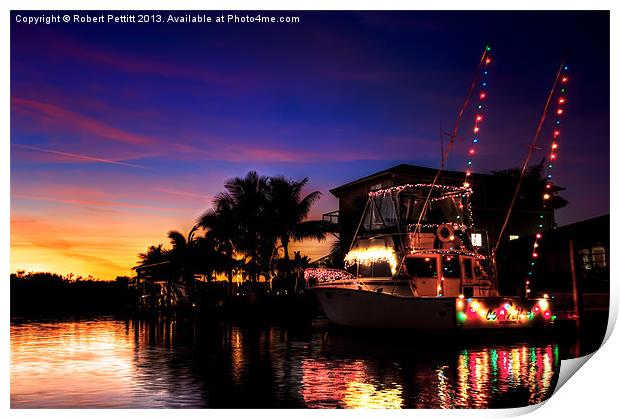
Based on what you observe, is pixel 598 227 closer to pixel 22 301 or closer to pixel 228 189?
pixel 228 189

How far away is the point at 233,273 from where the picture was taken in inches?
1969

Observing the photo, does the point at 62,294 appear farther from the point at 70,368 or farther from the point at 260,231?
the point at 70,368

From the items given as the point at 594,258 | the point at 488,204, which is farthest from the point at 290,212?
the point at 594,258

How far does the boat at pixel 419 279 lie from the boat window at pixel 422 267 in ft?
0.11

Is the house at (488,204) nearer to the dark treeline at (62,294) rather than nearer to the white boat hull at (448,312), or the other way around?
the dark treeline at (62,294)

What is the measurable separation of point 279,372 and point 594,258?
65.6 ft

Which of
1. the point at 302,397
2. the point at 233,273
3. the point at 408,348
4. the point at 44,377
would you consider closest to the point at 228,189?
the point at 233,273

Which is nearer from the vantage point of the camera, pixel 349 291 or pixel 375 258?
pixel 349 291

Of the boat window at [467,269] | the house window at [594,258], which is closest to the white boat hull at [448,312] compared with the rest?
the boat window at [467,269]

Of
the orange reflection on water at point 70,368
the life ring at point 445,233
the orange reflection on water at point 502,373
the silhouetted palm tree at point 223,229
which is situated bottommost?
the orange reflection on water at point 502,373

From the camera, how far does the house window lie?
91.9 feet

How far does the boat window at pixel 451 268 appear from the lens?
73.0 ft

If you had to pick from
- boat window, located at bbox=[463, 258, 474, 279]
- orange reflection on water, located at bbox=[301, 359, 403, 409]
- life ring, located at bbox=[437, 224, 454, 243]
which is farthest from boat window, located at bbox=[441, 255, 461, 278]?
orange reflection on water, located at bbox=[301, 359, 403, 409]
